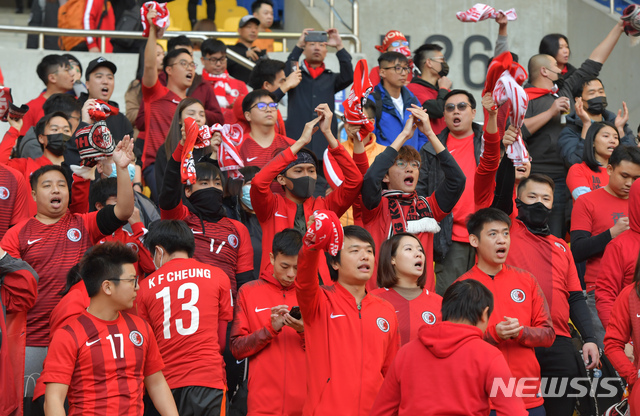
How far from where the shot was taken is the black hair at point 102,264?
5.34 meters

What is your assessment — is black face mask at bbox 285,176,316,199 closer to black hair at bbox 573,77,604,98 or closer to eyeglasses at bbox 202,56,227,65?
black hair at bbox 573,77,604,98

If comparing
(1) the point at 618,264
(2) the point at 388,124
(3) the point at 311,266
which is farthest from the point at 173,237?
(2) the point at 388,124

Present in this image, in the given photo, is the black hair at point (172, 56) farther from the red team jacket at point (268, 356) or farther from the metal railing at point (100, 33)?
the red team jacket at point (268, 356)

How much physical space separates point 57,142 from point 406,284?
3.35 metres

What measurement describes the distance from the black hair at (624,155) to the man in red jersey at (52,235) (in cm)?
392

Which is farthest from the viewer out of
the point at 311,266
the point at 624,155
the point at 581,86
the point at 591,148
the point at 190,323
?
the point at 581,86

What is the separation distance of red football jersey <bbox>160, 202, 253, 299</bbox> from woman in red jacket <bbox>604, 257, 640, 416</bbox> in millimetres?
2635

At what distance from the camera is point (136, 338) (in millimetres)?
5305

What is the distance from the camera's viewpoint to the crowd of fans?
5.12 m

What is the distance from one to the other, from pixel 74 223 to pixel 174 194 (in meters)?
0.75

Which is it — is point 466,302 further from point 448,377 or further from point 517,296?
point 517,296

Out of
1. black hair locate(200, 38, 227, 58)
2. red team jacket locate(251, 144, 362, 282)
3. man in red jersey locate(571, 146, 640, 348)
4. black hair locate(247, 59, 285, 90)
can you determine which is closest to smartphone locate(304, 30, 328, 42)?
black hair locate(247, 59, 285, 90)

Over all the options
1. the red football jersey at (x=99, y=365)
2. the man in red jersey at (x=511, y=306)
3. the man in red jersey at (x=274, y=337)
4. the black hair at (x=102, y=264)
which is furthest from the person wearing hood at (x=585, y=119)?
the red football jersey at (x=99, y=365)

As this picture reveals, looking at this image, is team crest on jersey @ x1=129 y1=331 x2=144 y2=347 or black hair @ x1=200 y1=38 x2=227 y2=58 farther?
black hair @ x1=200 y1=38 x2=227 y2=58
